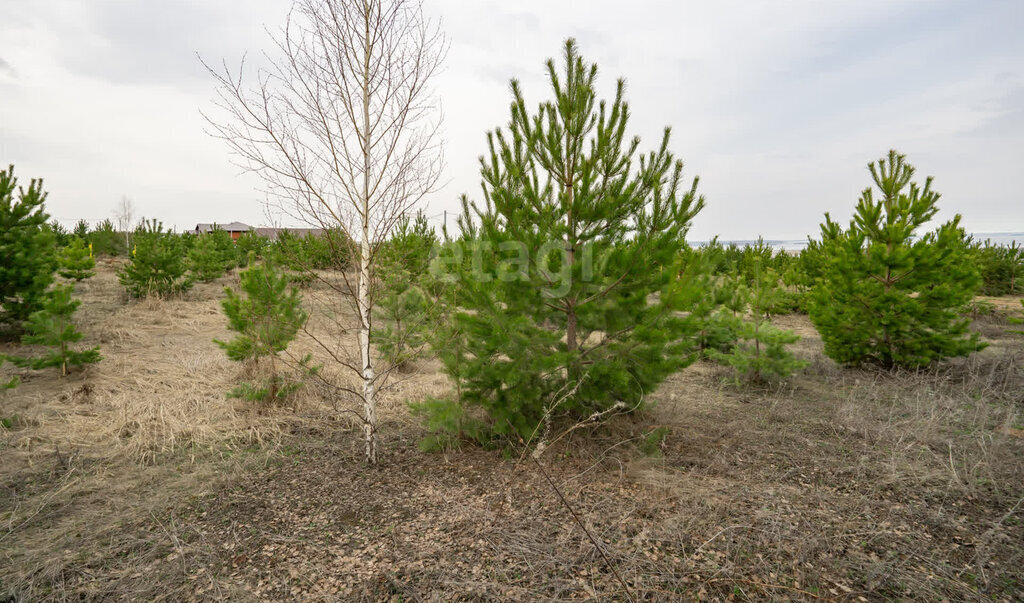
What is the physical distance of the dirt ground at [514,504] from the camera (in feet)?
7.88

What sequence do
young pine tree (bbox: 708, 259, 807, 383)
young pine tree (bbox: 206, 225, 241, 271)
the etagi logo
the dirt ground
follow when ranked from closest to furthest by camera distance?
the dirt ground → the etagi logo → young pine tree (bbox: 708, 259, 807, 383) → young pine tree (bbox: 206, 225, 241, 271)

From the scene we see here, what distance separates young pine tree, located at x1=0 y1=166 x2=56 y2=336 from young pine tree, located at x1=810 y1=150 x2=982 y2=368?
1260cm

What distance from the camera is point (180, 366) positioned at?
6.79 metres

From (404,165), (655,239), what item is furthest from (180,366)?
(655,239)

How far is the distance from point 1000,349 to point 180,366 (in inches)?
563

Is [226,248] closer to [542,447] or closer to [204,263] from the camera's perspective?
[204,263]

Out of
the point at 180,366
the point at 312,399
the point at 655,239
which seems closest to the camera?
the point at 655,239

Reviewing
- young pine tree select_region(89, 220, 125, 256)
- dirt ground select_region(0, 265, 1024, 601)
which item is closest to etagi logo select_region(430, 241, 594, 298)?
dirt ground select_region(0, 265, 1024, 601)

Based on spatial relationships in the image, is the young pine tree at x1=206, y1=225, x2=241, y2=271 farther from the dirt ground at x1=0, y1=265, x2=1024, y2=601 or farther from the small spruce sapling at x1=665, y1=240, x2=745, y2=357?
the small spruce sapling at x1=665, y1=240, x2=745, y2=357

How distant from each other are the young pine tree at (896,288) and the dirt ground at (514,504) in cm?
119

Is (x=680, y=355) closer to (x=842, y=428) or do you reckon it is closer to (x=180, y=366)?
(x=842, y=428)

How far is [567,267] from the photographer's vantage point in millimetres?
3715

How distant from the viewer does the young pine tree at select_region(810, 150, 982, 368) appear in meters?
6.43

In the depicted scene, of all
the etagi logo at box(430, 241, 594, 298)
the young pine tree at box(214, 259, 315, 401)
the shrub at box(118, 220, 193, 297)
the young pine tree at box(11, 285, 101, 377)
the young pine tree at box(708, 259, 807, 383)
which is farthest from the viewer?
the shrub at box(118, 220, 193, 297)
